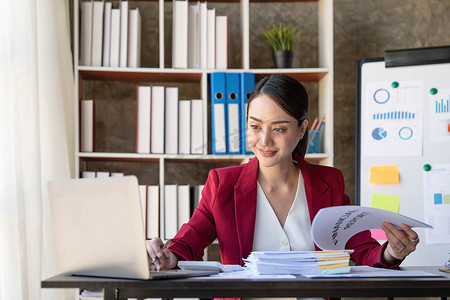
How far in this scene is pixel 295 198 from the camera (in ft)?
6.15

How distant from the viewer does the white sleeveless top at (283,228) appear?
5.87 feet

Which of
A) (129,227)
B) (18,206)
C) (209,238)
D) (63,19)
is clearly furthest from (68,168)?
(129,227)

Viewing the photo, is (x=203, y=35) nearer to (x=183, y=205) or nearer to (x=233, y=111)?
(x=233, y=111)

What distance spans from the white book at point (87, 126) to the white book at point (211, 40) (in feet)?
2.13

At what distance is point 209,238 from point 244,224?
119mm

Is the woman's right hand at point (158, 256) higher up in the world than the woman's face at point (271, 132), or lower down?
lower down

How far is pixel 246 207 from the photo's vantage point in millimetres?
1813

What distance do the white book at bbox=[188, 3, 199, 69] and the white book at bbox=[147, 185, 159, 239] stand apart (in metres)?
0.70

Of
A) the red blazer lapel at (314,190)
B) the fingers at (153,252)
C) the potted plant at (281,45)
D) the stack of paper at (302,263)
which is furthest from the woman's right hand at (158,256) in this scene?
the potted plant at (281,45)

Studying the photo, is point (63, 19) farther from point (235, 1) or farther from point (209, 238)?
point (209, 238)

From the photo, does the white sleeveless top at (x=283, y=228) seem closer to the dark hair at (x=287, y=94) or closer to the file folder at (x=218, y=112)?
the dark hair at (x=287, y=94)

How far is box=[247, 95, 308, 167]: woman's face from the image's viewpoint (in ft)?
5.85

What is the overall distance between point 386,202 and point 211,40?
1.21m

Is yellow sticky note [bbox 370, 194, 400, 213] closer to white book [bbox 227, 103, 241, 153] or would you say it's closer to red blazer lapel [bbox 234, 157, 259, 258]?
white book [bbox 227, 103, 241, 153]
